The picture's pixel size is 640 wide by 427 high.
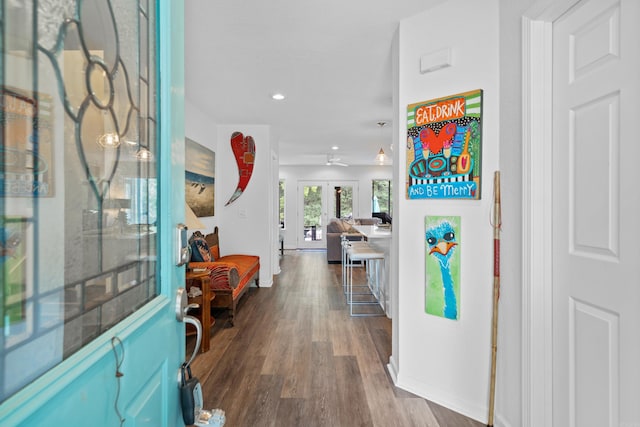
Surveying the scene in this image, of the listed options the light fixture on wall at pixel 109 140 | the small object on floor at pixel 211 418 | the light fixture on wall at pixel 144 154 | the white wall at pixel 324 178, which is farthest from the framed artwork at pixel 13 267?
the white wall at pixel 324 178

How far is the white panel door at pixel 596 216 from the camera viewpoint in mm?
1120

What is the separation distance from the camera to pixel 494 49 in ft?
5.83

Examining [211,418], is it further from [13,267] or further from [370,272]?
[370,272]

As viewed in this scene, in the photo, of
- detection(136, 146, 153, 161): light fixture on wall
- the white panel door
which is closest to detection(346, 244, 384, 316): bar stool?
the white panel door

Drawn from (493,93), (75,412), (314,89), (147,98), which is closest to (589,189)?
(493,93)

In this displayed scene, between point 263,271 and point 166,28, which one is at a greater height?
point 166,28

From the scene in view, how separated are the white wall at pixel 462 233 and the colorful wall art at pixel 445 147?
0.04 metres

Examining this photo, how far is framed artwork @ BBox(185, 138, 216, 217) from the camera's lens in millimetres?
3670

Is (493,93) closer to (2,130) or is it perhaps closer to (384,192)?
(2,130)

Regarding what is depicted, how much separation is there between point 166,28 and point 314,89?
104 inches

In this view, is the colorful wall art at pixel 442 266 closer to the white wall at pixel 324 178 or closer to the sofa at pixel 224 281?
the sofa at pixel 224 281

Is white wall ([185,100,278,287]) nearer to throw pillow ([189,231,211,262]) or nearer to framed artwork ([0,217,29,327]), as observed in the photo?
throw pillow ([189,231,211,262])

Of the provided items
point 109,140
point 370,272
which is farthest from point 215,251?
point 109,140

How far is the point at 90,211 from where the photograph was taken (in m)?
0.65
